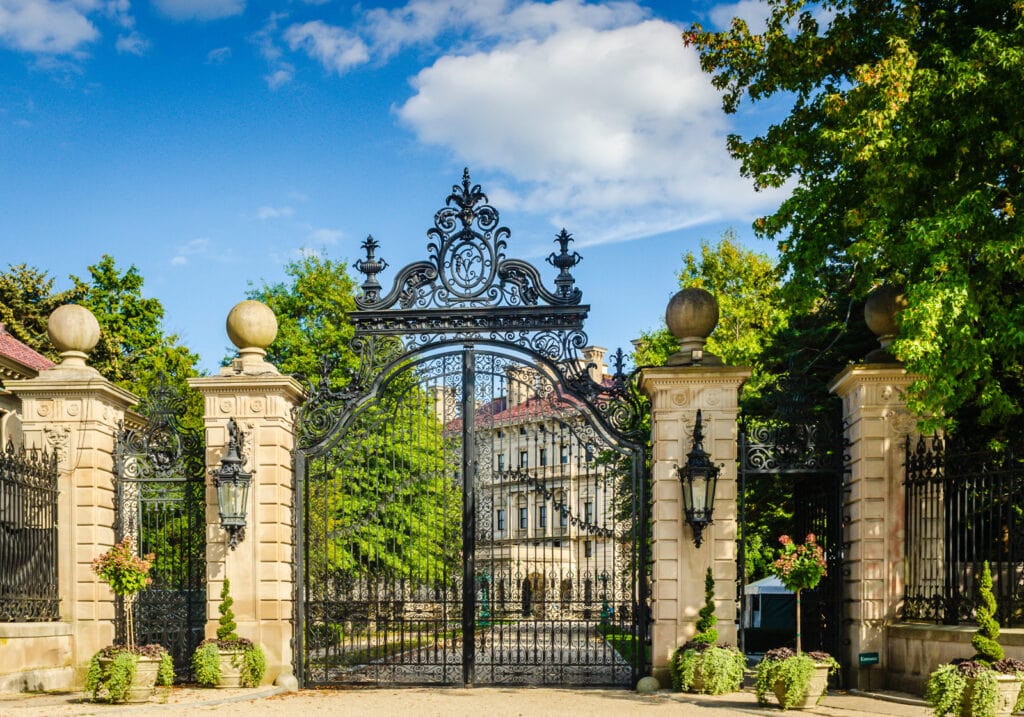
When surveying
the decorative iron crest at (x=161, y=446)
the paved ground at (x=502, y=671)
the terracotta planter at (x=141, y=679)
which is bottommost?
the paved ground at (x=502, y=671)

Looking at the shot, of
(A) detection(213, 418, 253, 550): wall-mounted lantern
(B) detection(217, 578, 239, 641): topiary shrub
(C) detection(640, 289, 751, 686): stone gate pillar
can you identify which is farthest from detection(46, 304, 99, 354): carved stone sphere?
(C) detection(640, 289, 751, 686): stone gate pillar

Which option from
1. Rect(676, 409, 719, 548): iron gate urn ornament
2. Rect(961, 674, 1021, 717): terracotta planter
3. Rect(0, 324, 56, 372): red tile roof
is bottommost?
Rect(961, 674, 1021, 717): terracotta planter

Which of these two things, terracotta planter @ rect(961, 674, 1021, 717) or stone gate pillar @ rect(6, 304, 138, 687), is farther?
stone gate pillar @ rect(6, 304, 138, 687)

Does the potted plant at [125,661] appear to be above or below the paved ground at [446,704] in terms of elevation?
above

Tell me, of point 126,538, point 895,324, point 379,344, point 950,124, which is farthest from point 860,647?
point 126,538

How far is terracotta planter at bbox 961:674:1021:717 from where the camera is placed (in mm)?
10000

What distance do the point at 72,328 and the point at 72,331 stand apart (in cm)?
4

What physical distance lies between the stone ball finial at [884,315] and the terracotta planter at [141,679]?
9066 mm

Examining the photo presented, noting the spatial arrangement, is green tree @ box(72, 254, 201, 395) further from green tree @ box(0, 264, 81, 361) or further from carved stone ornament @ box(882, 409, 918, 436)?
carved stone ornament @ box(882, 409, 918, 436)

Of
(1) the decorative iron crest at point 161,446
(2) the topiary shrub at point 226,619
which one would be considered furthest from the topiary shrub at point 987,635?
(1) the decorative iron crest at point 161,446

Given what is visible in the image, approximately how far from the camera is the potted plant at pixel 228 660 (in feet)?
43.9

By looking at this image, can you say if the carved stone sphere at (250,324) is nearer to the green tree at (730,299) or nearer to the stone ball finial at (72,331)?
the stone ball finial at (72,331)

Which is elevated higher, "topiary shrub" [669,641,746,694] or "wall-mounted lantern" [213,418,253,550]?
"wall-mounted lantern" [213,418,253,550]

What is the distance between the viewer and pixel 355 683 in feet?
46.3
